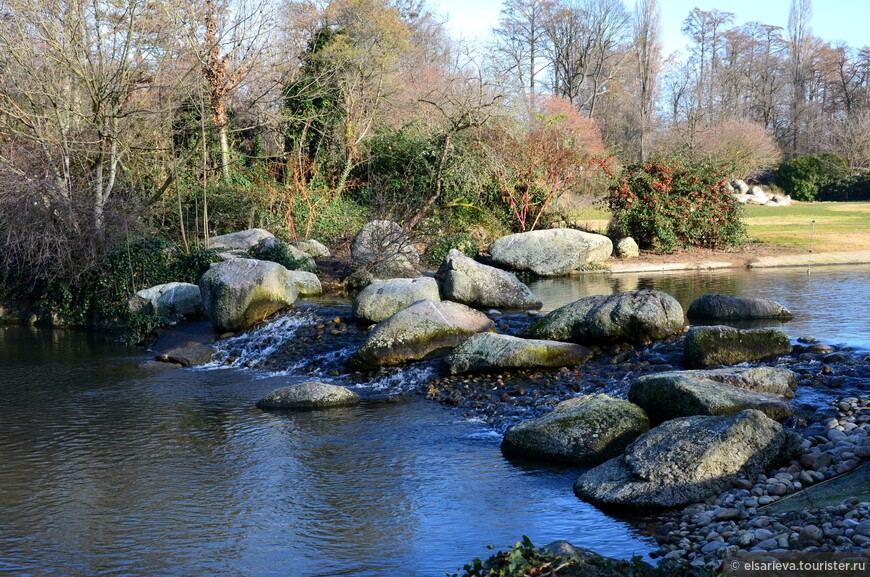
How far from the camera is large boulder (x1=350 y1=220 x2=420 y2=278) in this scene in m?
18.1

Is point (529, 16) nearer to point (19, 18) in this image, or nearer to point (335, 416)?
point (19, 18)

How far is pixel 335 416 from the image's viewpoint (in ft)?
33.0

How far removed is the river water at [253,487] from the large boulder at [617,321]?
86.0 inches

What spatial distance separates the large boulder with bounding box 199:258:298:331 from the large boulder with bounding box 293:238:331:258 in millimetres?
4177

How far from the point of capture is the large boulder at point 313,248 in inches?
775

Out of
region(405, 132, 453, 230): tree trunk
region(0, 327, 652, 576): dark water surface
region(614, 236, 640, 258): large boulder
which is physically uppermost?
region(405, 132, 453, 230): tree trunk

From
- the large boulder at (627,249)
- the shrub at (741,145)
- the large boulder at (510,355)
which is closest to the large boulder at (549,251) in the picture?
the large boulder at (627,249)

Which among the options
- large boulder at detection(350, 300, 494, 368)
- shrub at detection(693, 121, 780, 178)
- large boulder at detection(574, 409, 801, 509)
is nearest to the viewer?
large boulder at detection(574, 409, 801, 509)

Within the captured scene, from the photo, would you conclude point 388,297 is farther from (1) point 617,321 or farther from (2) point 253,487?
(2) point 253,487

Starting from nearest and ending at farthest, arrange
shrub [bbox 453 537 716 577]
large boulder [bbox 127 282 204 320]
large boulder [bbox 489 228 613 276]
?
1. shrub [bbox 453 537 716 577]
2. large boulder [bbox 127 282 204 320]
3. large boulder [bbox 489 228 613 276]

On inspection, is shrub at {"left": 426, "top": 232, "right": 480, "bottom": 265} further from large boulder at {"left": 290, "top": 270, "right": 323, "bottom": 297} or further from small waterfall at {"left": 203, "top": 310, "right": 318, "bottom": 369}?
small waterfall at {"left": 203, "top": 310, "right": 318, "bottom": 369}

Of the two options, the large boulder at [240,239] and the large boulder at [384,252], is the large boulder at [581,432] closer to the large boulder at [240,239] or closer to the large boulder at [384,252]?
the large boulder at [384,252]

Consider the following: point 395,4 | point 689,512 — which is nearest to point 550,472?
point 689,512

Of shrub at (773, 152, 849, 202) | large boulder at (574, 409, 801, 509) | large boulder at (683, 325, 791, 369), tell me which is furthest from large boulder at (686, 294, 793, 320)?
shrub at (773, 152, 849, 202)
